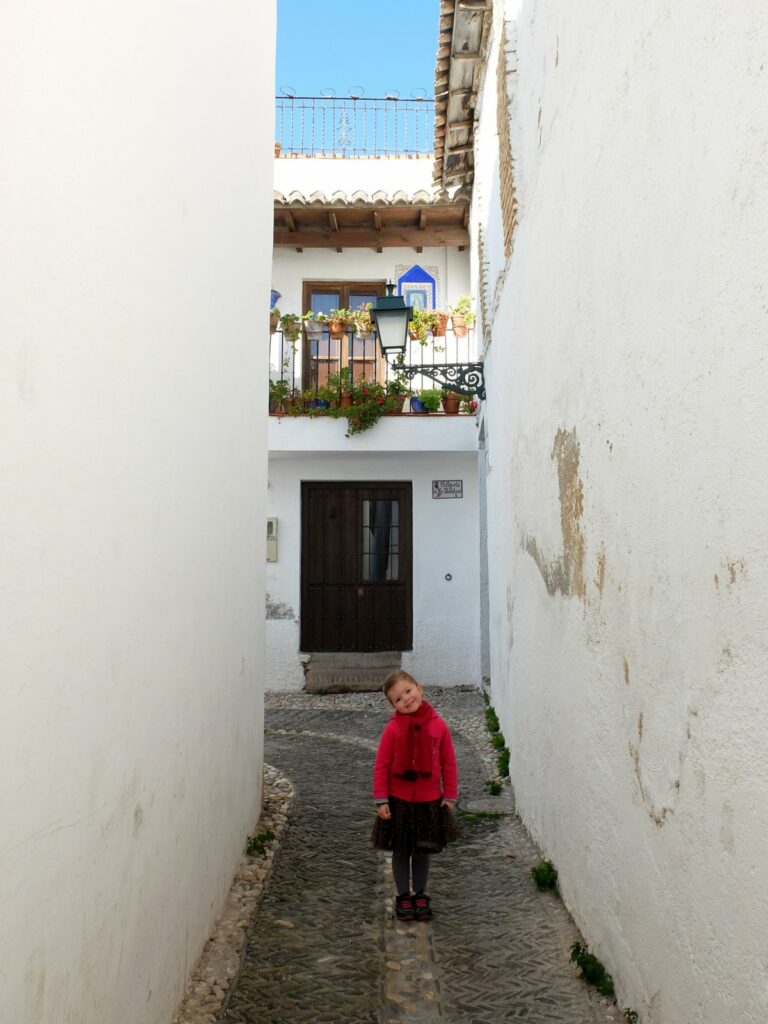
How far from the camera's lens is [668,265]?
8.37ft

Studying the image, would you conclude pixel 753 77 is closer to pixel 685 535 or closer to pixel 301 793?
pixel 685 535

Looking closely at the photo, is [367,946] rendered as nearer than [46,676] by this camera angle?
No

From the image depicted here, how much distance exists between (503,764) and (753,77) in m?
5.75

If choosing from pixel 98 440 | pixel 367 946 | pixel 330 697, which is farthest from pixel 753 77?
pixel 330 697

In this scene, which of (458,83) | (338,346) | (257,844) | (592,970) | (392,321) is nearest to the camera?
(592,970)

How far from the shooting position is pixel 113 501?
2.55 metres

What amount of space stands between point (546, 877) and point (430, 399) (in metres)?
7.38

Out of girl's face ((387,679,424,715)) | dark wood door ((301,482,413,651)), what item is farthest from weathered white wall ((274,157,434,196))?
girl's face ((387,679,424,715))

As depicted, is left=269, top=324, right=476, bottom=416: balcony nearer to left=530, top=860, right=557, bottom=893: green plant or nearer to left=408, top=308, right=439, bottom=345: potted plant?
left=408, top=308, right=439, bottom=345: potted plant

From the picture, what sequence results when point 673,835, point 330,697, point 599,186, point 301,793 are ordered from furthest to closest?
1. point 330,697
2. point 301,793
3. point 599,186
4. point 673,835

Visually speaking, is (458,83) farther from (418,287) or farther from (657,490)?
(657,490)

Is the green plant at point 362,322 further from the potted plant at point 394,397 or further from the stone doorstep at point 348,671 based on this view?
the stone doorstep at point 348,671

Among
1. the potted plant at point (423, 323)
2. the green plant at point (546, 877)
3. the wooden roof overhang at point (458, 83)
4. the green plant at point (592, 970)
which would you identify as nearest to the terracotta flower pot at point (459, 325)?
the potted plant at point (423, 323)

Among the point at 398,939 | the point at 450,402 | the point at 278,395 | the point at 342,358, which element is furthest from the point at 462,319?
the point at 398,939
